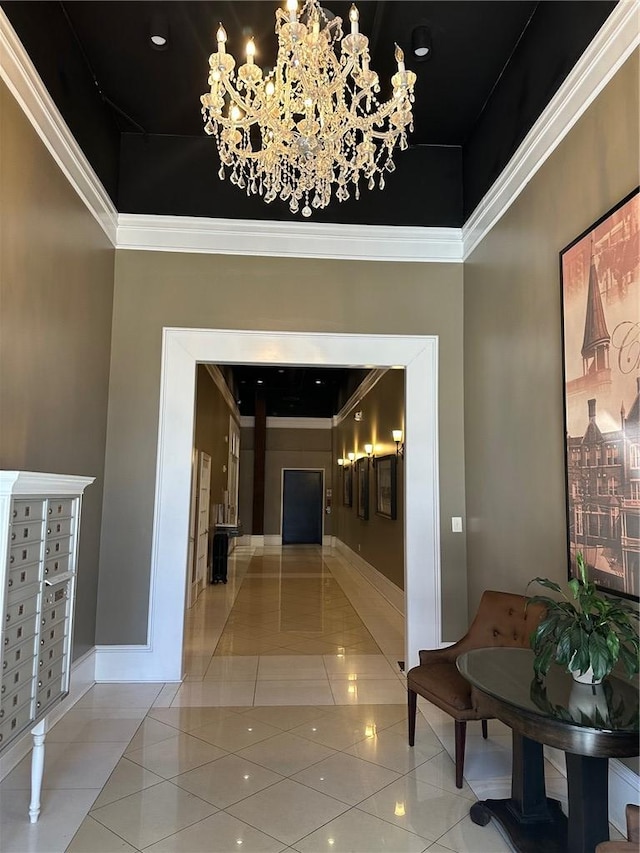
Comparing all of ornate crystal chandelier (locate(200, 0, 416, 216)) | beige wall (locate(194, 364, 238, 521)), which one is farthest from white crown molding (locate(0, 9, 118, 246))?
beige wall (locate(194, 364, 238, 521))

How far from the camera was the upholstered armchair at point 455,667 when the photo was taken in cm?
276

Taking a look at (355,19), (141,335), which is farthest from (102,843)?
(355,19)

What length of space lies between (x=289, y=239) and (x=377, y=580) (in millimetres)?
5583

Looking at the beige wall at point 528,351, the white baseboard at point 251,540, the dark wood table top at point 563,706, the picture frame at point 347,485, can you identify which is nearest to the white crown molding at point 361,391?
the picture frame at point 347,485

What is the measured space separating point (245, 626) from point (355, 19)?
5.39 meters

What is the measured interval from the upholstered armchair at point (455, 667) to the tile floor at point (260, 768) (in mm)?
287

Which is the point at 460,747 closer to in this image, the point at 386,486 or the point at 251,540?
the point at 386,486

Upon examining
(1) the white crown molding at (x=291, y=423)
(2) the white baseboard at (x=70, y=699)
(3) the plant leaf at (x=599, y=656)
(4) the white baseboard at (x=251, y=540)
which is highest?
(1) the white crown molding at (x=291, y=423)

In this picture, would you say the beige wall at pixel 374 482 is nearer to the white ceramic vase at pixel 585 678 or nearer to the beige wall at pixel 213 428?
the white ceramic vase at pixel 585 678

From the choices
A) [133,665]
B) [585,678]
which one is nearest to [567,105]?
[585,678]

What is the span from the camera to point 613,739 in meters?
1.81

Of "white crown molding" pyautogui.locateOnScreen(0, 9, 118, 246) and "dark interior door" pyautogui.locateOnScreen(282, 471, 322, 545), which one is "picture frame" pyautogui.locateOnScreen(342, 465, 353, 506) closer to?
"dark interior door" pyautogui.locateOnScreen(282, 471, 322, 545)

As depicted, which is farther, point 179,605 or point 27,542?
point 179,605

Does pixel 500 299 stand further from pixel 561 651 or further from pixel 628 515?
pixel 561 651
